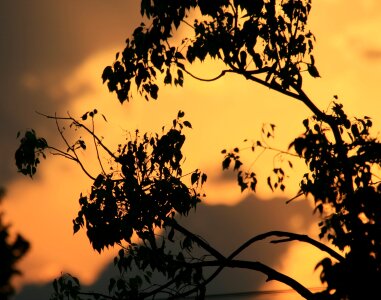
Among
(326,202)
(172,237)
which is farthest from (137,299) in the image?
(326,202)

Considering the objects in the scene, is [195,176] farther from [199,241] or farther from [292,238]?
[292,238]

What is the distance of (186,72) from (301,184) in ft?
8.80

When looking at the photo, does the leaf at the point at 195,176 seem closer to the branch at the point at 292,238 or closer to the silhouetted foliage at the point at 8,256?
the branch at the point at 292,238

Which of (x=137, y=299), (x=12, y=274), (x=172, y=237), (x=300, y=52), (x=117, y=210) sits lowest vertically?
(x=137, y=299)

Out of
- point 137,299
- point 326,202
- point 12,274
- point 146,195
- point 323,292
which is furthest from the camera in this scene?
point 12,274

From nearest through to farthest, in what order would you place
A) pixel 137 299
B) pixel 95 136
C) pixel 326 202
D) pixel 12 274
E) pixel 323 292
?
1. pixel 323 292
2. pixel 326 202
3. pixel 137 299
4. pixel 95 136
5. pixel 12 274

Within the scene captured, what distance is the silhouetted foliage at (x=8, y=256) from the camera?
20.5 m

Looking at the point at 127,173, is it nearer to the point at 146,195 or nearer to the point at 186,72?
the point at 146,195

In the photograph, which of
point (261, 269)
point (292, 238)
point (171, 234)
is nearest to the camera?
point (292, 238)

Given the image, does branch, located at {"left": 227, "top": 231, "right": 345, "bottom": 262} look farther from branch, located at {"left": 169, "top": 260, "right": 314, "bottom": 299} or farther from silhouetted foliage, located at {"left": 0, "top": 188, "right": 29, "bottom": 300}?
silhouetted foliage, located at {"left": 0, "top": 188, "right": 29, "bottom": 300}

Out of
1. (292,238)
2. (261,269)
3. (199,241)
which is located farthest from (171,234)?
(292,238)

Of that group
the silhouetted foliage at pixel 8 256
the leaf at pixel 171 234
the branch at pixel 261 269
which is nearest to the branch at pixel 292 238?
the branch at pixel 261 269

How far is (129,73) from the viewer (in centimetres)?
1134

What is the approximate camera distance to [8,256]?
2305 centimetres
